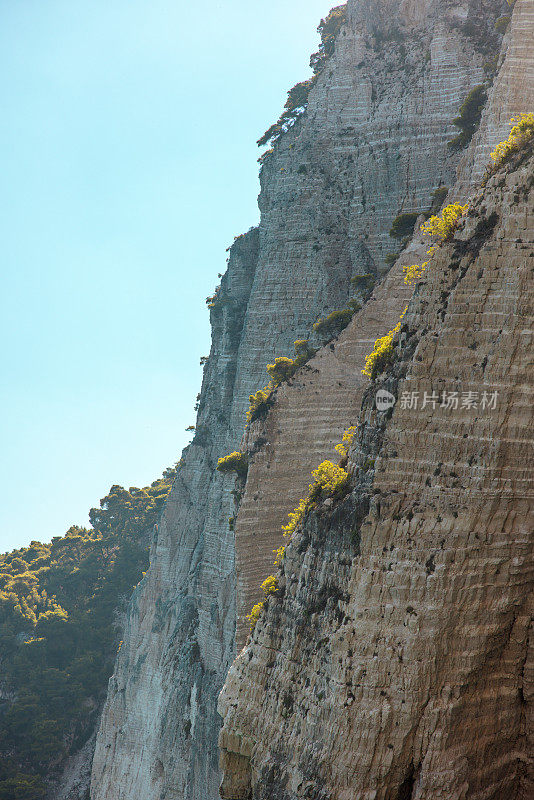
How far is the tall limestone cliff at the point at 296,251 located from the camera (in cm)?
3206

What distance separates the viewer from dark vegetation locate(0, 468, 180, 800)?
167ft

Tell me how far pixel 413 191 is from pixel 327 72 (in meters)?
10.4

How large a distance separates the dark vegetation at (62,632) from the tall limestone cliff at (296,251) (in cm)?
906

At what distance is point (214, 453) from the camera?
42000 millimetres

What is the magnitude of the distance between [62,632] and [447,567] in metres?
50.2

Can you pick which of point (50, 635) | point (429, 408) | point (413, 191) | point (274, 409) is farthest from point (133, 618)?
point (429, 408)

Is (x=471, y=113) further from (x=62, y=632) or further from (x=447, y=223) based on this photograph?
(x=62, y=632)

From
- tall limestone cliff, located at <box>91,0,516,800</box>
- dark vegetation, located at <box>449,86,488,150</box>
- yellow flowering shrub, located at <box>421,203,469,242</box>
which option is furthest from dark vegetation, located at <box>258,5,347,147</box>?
yellow flowering shrub, located at <box>421,203,469,242</box>

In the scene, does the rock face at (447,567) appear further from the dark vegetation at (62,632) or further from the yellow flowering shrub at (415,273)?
the dark vegetation at (62,632)

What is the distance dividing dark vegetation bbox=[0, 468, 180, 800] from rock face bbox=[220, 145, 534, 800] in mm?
40204

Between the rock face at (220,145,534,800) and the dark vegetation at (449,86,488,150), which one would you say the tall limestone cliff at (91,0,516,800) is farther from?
the rock face at (220,145,534,800)

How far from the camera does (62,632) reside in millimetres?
57531

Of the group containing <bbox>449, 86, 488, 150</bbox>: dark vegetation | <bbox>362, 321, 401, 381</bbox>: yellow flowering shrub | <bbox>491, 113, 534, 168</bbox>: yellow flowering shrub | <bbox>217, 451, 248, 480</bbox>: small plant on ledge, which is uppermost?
<bbox>449, 86, 488, 150</bbox>: dark vegetation

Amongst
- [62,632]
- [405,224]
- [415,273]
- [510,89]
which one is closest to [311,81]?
[405,224]
